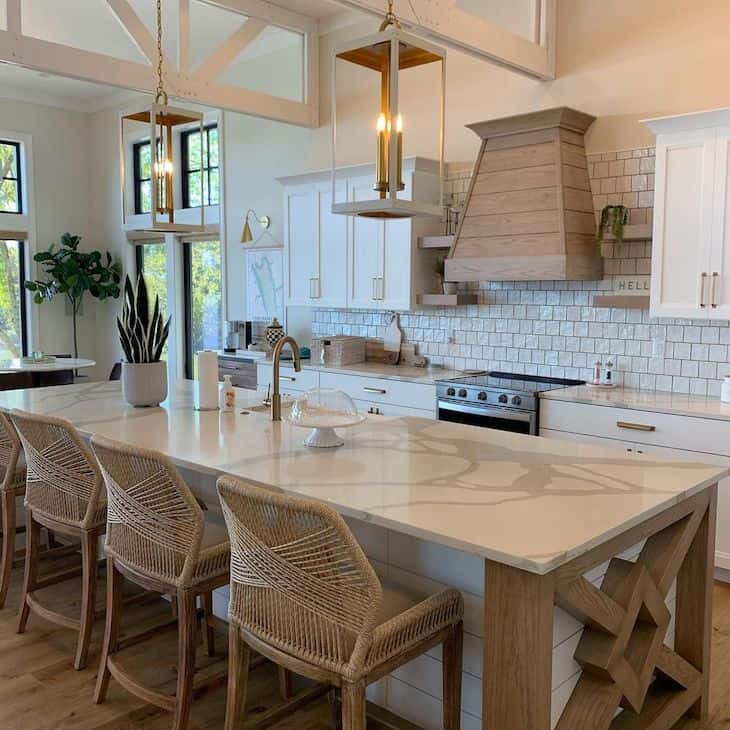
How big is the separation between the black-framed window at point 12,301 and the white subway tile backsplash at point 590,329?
5.31m

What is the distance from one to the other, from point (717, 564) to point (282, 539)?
2914 mm

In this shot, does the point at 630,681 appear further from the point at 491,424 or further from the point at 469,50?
the point at 469,50

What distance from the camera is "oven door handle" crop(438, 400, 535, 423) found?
454cm

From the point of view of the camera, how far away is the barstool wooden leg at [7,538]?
3.50 metres

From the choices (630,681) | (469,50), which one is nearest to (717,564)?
(630,681)

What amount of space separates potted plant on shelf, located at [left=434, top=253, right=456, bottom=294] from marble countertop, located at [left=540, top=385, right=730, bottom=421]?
1.28 meters

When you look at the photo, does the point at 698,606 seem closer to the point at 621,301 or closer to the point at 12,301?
the point at 621,301

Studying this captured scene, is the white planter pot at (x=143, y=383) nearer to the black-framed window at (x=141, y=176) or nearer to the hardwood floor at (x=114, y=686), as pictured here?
the hardwood floor at (x=114, y=686)

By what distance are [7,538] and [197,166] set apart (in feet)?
18.1

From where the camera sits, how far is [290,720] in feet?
8.79

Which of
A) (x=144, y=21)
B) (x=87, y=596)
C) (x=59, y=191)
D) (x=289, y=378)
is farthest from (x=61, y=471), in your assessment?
(x=59, y=191)

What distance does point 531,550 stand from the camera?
1.77 meters

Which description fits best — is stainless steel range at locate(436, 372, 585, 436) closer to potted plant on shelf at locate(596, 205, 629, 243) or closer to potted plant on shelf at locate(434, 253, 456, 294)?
potted plant on shelf at locate(434, 253, 456, 294)

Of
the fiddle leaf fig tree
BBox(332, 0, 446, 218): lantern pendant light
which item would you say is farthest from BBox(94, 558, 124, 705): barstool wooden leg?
the fiddle leaf fig tree
